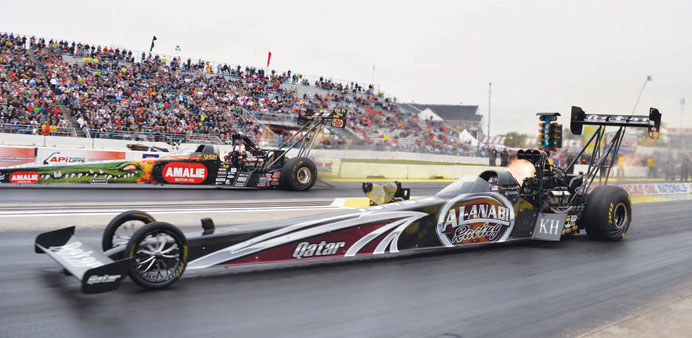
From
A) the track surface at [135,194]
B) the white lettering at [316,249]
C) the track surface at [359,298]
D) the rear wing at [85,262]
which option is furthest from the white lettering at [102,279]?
the track surface at [135,194]

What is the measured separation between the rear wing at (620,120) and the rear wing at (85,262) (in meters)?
9.16

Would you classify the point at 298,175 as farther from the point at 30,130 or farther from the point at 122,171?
the point at 30,130

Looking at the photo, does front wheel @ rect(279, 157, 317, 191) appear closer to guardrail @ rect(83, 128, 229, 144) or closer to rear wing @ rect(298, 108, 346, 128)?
rear wing @ rect(298, 108, 346, 128)

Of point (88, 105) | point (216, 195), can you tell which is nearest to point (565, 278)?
point (216, 195)

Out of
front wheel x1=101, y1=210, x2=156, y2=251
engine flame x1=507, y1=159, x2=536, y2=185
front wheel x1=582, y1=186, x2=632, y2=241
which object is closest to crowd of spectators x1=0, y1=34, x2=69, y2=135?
Result: front wheel x1=101, y1=210, x2=156, y2=251

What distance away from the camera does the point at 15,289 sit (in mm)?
5215

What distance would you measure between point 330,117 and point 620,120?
31.9ft

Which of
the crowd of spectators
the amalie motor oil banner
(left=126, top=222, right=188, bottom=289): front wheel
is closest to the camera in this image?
(left=126, top=222, right=188, bottom=289): front wheel

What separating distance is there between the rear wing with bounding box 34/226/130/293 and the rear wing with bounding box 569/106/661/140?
30.0ft

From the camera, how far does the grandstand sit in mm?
27875

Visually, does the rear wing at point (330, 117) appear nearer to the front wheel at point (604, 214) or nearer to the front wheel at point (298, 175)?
the front wheel at point (298, 175)

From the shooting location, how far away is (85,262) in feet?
16.3

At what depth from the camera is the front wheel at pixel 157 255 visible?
5.18 m

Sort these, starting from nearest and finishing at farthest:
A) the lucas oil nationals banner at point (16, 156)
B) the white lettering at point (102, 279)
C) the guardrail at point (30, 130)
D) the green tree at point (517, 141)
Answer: the white lettering at point (102, 279) → the lucas oil nationals banner at point (16, 156) → the guardrail at point (30, 130) → the green tree at point (517, 141)
